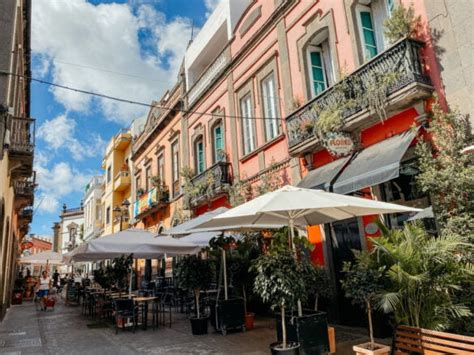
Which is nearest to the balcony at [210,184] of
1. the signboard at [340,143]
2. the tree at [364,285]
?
the signboard at [340,143]

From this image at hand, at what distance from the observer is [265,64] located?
40.7 feet

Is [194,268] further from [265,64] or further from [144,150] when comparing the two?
[144,150]

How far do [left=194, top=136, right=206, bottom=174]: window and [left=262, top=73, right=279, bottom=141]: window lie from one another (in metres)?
5.15

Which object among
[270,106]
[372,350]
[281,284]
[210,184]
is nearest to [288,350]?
[281,284]

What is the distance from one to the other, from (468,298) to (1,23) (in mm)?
11945

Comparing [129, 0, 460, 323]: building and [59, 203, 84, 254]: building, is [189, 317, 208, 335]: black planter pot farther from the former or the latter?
[59, 203, 84, 254]: building

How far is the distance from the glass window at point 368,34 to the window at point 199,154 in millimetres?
9278

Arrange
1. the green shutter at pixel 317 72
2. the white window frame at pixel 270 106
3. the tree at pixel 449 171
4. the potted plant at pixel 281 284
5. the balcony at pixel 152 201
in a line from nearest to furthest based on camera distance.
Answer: the potted plant at pixel 281 284 → the tree at pixel 449 171 → the green shutter at pixel 317 72 → the white window frame at pixel 270 106 → the balcony at pixel 152 201

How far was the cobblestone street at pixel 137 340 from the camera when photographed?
722 centimetres

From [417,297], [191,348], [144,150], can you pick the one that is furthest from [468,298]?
[144,150]

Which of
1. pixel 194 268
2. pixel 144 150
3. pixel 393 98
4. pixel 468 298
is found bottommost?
pixel 468 298

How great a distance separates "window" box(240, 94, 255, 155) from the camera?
1316 cm

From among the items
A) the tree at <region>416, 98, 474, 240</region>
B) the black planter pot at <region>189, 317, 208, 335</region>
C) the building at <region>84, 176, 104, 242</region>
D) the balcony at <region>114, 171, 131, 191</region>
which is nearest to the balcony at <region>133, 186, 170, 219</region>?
the balcony at <region>114, 171, 131, 191</region>

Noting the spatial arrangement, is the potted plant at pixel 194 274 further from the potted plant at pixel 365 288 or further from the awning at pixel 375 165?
the potted plant at pixel 365 288
